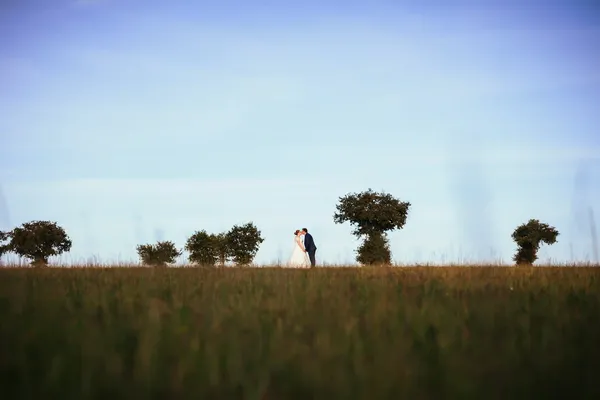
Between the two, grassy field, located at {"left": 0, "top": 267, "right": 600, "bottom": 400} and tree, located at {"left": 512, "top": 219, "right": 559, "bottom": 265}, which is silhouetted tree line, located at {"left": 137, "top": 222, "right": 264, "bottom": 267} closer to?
tree, located at {"left": 512, "top": 219, "right": 559, "bottom": 265}

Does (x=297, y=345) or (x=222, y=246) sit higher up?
(x=222, y=246)

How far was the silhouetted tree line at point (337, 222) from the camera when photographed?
78.3 metres

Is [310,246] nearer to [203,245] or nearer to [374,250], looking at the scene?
[374,250]

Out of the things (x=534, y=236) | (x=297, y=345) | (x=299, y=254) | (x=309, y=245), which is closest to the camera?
(x=297, y=345)

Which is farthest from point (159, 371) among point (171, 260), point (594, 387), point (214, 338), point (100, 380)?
point (171, 260)

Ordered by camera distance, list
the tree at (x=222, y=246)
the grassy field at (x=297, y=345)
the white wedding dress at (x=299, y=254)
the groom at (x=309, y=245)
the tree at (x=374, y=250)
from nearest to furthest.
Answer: the grassy field at (x=297, y=345)
the white wedding dress at (x=299, y=254)
the groom at (x=309, y=245)
the tree at (x=374, y=250)
the tree at (x=222, y=246)

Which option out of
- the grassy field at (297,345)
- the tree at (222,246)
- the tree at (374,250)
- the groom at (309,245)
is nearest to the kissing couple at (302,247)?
the groom at (309,245)

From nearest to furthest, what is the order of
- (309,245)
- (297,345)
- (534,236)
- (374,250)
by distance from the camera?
(297,345)
(309,245)
(374,250)
(534,236)

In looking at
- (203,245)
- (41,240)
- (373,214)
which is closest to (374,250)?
(373,214)

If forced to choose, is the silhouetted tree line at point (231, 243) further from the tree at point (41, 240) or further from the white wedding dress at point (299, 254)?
the white wedding dress at point (299, 254)

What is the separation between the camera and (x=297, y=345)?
19.8ft

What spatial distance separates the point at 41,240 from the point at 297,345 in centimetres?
8352

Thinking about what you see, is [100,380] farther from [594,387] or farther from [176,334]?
[594,387]

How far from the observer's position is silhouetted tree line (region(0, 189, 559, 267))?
78312 millimetres
